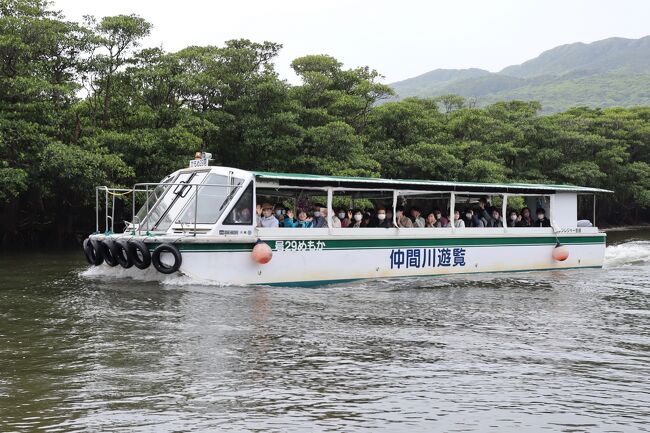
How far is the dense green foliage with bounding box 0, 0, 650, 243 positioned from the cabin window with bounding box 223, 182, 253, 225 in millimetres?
11523

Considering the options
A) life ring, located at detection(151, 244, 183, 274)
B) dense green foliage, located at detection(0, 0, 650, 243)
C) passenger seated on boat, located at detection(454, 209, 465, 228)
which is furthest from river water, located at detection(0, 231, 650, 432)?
dense green foliage, located at detection(0, 0, 650, 243)

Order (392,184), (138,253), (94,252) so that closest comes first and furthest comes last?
(138,253) < (94,252) < (392,184)

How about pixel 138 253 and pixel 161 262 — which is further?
pixel 138 253

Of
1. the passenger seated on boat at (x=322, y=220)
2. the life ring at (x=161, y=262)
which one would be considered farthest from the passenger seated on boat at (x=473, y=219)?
the life ring at (x=161, y=262)

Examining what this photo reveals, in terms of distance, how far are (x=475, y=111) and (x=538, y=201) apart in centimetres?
2614

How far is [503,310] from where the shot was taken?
1335 cm

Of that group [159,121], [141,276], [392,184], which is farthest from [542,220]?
[159,121]

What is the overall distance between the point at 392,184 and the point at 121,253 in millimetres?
6774

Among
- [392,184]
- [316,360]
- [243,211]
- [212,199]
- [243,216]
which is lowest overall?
[316,360]

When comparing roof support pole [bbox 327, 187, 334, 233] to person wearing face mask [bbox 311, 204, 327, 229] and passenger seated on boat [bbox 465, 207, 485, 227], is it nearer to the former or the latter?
person wearing face mask [bbox 311, 204, 327, 229]

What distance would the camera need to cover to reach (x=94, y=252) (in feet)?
53.1

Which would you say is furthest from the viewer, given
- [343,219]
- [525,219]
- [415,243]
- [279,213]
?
[525,219]

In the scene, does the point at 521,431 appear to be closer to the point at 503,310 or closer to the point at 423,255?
the point at 503,310

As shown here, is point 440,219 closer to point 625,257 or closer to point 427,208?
point 427,208
